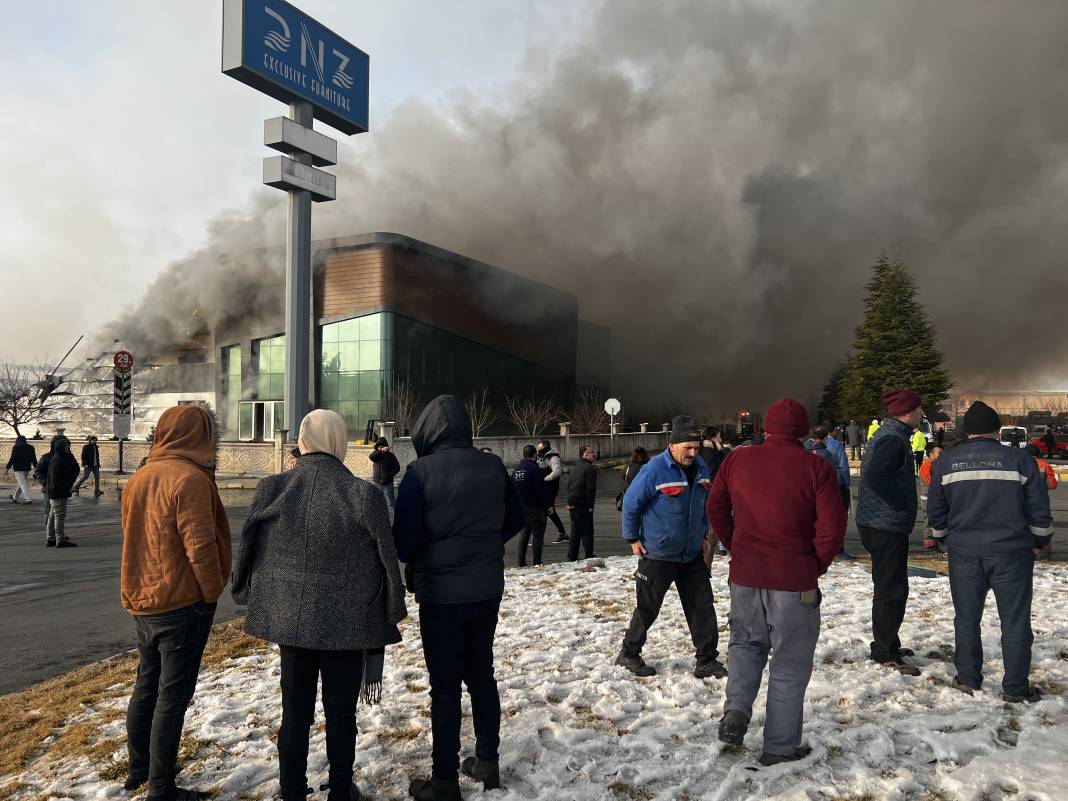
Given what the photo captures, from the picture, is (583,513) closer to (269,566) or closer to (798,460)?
(798,460)

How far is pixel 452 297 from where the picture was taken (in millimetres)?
37969

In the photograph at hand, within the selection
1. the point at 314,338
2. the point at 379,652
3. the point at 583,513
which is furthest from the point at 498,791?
the point at 314,338

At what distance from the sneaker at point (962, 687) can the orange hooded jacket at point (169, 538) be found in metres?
3.83

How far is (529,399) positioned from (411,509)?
4012 cm

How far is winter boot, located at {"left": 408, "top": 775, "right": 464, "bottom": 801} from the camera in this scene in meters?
2.97

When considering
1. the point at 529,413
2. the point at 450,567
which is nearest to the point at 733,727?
the point at 450,567

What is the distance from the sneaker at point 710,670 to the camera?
14.5ft

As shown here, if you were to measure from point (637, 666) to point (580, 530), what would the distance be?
13.7ft

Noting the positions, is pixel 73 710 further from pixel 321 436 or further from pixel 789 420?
pixel 789 420

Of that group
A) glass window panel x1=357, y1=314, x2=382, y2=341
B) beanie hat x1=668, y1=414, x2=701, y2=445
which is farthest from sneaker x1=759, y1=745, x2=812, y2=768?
glass window panel x1=357, y1=314, x2=382, y2=341

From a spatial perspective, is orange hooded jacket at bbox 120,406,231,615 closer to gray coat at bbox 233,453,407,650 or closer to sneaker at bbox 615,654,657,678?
gray coat at bbox 233,453,407,650

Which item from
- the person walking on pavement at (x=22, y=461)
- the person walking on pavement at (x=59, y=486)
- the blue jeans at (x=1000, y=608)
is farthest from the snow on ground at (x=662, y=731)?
the person walking on pavement at (x=22, y=461)

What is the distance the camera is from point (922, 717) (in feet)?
12.3

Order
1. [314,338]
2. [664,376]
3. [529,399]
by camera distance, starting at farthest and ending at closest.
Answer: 1. [664,376]
2. [529,399]
3. [314,338]
